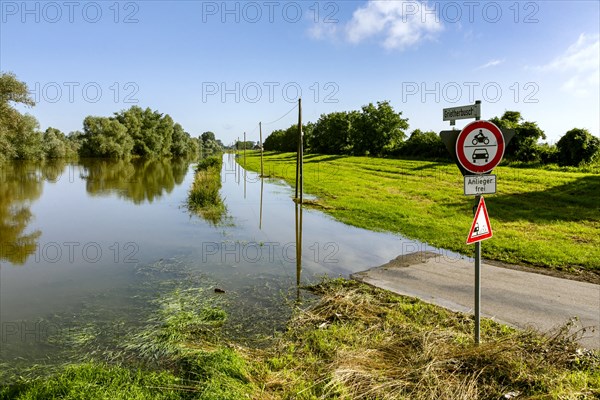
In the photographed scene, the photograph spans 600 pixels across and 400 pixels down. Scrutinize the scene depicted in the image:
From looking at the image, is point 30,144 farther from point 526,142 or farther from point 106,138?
point 526,142

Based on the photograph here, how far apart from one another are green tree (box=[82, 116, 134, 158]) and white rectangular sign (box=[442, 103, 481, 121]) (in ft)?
265

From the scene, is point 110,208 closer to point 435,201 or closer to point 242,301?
point 242,301

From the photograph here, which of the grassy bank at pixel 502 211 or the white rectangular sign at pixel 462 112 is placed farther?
the grassy bank at pixel 502 211

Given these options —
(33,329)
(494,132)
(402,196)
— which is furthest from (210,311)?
(402,196)

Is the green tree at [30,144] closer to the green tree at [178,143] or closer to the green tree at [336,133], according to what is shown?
the green tree at [178,143]

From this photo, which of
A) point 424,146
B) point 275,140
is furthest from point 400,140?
point 275,140

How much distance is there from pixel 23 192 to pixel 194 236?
2153 cm

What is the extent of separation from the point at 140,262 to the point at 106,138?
75.7 metres

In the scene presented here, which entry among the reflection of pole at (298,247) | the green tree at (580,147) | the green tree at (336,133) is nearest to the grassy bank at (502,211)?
the reflection of pole at (298,247)

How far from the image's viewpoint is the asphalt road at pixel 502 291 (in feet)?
21.0

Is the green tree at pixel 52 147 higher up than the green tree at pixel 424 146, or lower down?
higher up

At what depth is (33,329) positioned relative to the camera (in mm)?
6371

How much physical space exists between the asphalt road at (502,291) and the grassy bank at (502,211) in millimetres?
1597

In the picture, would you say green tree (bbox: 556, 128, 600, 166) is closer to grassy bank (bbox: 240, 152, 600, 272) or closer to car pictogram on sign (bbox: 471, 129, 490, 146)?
grassy bank (bbox: 240, 152, 600, 272)
